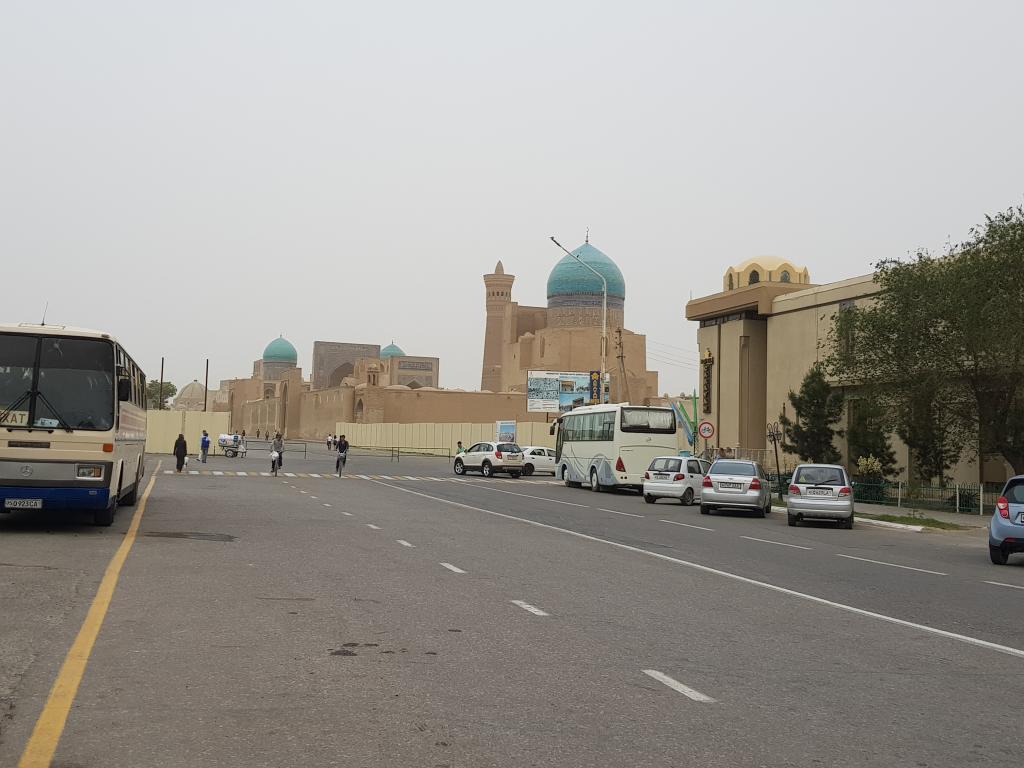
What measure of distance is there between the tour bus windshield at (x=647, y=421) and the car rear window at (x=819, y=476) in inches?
488

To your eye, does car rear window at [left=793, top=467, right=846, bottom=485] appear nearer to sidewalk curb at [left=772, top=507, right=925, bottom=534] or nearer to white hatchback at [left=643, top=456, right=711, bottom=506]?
sidewalk curb at [left=772, top=507, right=925, bottom=534]

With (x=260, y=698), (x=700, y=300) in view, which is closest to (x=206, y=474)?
(x=700, y=300)

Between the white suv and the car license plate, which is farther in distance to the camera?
the white suv

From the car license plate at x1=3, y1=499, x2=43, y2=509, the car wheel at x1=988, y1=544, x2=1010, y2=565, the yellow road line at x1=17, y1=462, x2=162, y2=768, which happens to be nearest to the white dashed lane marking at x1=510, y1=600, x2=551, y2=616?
the yellow road line at x1=17, y1=462, x2=162, y2=768

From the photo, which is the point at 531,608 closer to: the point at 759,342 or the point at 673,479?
the point at 673,479

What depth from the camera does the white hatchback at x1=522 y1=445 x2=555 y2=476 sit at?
179 feet

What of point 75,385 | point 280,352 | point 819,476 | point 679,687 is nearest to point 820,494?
point 819,476

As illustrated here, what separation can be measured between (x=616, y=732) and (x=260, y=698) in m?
2.05

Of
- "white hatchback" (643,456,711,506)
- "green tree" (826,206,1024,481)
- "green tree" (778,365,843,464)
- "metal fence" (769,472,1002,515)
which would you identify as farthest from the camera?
"green tree" (778,365,843,464)

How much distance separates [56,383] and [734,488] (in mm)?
17262

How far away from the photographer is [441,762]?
5.10 m

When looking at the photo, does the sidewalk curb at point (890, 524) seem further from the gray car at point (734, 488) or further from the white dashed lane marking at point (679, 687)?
the white dashed lane marking at point (679, 687)

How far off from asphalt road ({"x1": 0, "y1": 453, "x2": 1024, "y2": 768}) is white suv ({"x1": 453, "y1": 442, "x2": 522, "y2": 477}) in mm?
33679

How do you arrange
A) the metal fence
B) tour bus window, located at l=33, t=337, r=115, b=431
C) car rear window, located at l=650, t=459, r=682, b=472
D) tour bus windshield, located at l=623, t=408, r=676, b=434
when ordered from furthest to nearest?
tour bus windshield, located at l=623, t=408, r=676, b=434 < car rear window, located at l=650, t=459, r=682, b=472 < the metal fence < tour bus window, located at l=33, t=337, r=115, b=431
